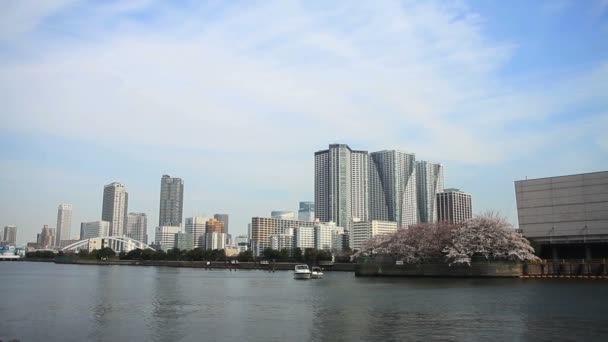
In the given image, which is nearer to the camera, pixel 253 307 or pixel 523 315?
pixel 523 315

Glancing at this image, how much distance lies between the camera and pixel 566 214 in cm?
10725

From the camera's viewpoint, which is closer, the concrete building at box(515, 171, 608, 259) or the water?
the water

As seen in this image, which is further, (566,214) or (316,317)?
(566,214)

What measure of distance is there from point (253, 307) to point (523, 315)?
2309 centimetres

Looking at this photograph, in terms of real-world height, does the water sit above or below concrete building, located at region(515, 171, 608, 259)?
below

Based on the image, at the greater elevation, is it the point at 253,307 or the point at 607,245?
the point at 607,245

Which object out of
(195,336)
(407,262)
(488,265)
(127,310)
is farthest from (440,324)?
(407,262)

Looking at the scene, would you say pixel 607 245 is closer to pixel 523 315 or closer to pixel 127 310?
pixel 523 315

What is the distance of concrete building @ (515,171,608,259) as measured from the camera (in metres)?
103

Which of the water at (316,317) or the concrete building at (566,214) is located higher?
the concrete building at (566,214)

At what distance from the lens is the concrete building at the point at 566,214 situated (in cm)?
10325

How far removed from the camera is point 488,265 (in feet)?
314

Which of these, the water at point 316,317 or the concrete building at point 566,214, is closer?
the water at point 316,317

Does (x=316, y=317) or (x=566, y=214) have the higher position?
(x=566, y=214)
